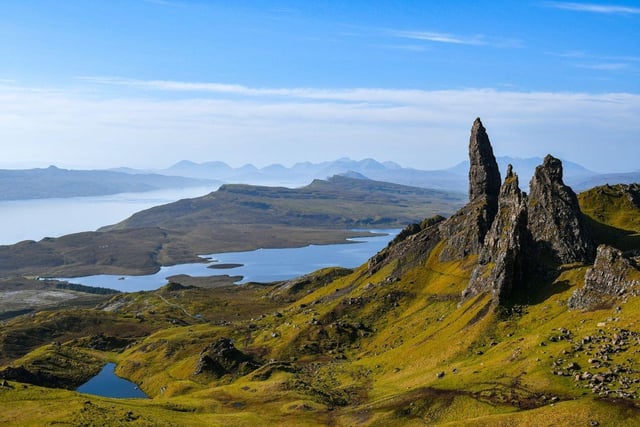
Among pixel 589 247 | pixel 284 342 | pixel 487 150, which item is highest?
pixel 487 150

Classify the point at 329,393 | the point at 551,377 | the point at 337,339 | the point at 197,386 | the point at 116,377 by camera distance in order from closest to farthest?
the point at 551,377 → the point at 329,393 → the point at 197,386 → the point at 337,339 → the point at 116,377

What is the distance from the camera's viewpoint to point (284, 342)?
15075cm

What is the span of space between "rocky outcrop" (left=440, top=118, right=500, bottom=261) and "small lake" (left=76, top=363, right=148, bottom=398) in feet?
305

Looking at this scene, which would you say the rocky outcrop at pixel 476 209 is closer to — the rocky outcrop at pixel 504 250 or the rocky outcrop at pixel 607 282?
the rocky outcrop at pixel 504 250

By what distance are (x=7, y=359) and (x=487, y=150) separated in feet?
571

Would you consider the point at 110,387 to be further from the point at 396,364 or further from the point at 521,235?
the point at 521,235

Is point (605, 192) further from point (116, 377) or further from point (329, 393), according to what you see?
point (116, 377)

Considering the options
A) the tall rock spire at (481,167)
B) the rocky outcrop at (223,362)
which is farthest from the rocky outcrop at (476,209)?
the rocky outcrop at (223,362)

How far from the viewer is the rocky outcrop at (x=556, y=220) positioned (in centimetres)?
11562

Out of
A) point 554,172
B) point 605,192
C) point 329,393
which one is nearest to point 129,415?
point 329,393

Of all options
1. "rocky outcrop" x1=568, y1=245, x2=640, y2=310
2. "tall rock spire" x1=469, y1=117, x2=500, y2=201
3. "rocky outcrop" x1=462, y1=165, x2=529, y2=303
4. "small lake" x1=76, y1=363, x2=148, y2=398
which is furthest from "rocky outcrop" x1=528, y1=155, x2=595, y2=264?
"small lake" x1=76, y1=363, x2=148, y2=398

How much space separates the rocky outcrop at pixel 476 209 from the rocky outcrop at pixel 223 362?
6551 centimetres

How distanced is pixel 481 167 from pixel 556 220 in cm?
6359

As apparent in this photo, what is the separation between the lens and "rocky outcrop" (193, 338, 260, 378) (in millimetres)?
133500
